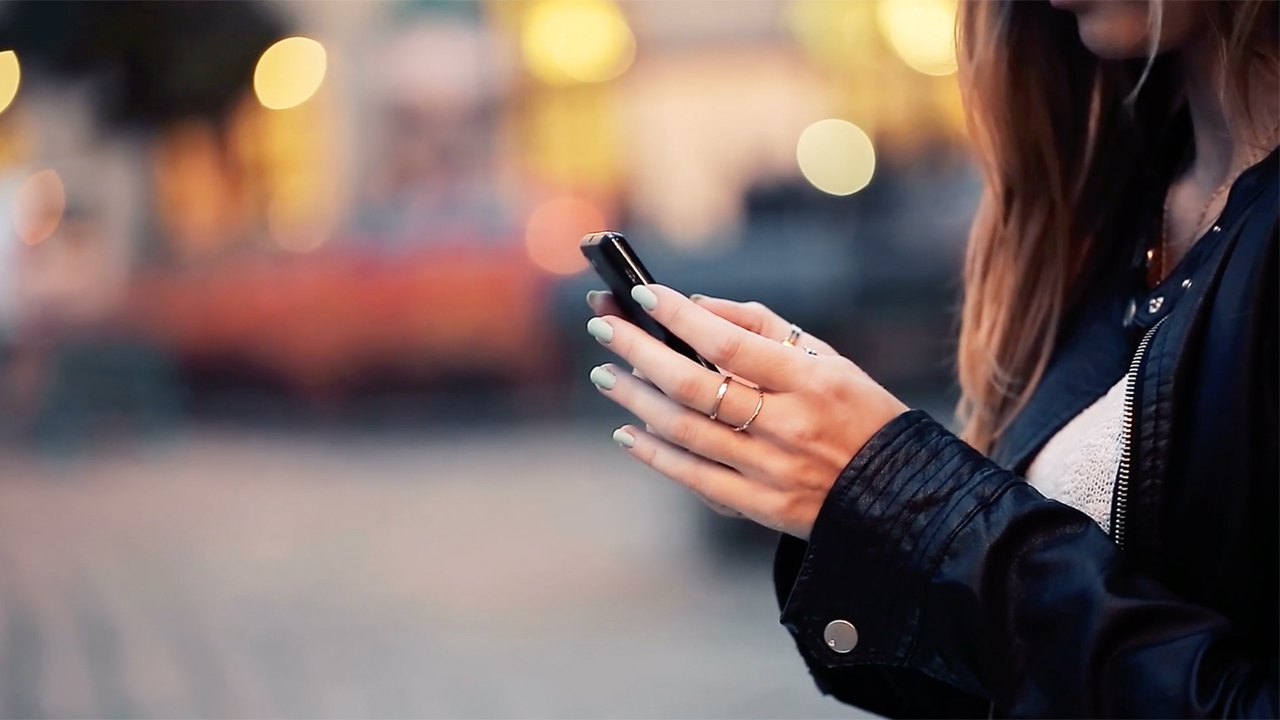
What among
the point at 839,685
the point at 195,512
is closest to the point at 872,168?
the point at 195,512

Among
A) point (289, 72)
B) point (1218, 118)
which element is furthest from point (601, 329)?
point (289, 72)

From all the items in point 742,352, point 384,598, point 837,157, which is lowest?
point 384,598

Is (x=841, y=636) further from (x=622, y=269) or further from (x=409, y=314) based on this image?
(x=409, y=314)

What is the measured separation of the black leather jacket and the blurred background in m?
2.86

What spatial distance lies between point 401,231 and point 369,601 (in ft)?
17.0

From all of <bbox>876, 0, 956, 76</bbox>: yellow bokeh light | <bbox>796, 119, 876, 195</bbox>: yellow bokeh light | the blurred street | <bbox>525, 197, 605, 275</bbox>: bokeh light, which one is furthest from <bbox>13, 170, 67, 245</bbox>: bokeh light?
<bbox>876, 0, 956, 76</bbox>: yellow bokeh light

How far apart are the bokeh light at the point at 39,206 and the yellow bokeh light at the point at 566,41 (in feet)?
14.8

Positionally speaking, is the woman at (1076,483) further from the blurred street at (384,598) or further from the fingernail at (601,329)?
the blurred street at (384,598)

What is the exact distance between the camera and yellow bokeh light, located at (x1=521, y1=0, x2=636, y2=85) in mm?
12453

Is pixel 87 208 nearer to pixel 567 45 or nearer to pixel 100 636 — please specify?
pixel 567 45

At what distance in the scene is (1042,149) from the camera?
134cm

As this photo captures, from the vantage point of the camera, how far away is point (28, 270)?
384 inches

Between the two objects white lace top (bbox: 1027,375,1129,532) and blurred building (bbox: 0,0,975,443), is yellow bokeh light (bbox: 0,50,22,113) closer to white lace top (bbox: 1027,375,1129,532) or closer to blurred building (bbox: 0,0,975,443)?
blurred building (bbox: 0,0,975,443)

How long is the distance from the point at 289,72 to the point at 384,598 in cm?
853
